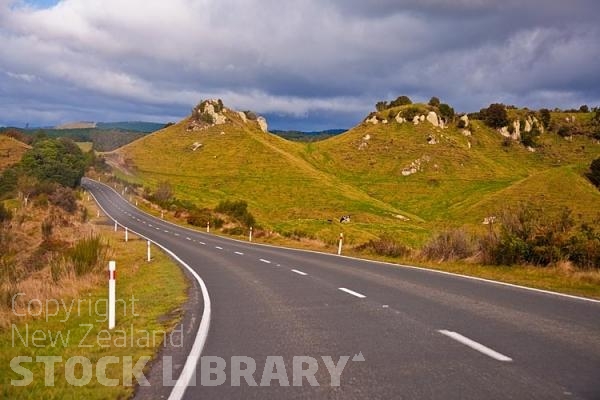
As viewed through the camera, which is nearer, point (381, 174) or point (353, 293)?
point (353, 293)

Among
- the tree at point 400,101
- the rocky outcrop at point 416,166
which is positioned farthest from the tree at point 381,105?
the rocky outcrop at point 416,166

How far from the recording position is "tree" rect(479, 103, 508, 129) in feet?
433

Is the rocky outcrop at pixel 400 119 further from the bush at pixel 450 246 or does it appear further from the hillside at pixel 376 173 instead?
the bush at pixel 450 246

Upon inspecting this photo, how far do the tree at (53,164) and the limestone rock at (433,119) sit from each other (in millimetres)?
75038

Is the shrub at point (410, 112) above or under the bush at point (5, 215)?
above

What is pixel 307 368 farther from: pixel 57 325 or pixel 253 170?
pixel 253 170

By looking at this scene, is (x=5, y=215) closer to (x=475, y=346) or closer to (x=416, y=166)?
(x=475, y=346)

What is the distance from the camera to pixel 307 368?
6273mm

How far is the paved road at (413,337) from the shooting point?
17.8 ft

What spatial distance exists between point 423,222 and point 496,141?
57951 mm

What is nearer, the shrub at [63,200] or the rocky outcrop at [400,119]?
the shrub at [63,200]

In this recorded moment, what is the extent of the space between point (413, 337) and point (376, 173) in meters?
104

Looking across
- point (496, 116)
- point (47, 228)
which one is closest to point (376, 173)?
point (496, 116)

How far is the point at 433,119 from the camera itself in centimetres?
12744
